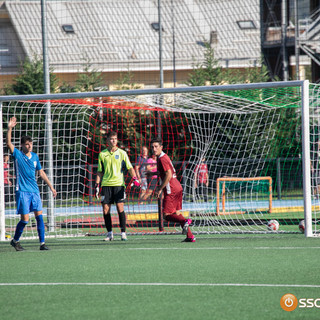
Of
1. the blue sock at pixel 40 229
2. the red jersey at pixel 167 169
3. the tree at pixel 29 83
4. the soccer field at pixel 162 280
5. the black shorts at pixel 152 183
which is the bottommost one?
the soccer field at pixel 162 280

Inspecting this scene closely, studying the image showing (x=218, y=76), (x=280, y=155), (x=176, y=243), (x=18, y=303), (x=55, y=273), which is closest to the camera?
(x=18, y=303)

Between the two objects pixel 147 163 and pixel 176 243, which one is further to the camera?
pixel 147 163

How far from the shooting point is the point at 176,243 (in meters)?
10.5

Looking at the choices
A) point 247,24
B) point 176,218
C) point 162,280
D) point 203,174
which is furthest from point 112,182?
point 247,24

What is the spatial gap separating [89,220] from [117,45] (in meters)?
17.2

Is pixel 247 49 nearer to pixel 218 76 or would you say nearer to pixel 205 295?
pixel 218 76

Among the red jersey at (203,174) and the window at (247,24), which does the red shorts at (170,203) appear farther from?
the window at (247,24)

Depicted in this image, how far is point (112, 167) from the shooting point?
1117 centimetres

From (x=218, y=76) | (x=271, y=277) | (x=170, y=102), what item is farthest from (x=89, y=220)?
(x=218, y=76)

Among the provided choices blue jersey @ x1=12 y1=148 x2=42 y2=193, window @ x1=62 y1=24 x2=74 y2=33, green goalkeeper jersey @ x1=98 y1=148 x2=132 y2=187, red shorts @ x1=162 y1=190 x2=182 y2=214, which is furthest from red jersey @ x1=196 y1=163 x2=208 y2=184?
window @ x1=62 y1=24 x2=74 y2=33

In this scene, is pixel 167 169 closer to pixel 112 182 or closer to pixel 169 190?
pixel 169 190

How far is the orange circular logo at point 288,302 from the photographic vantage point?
5.49m

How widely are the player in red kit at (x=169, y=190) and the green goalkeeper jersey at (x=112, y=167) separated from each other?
981 mm

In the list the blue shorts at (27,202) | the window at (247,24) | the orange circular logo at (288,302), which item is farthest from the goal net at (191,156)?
the window at (247,24)
